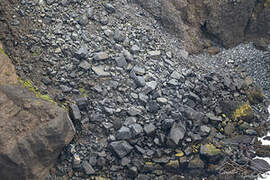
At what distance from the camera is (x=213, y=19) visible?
11.3 meters

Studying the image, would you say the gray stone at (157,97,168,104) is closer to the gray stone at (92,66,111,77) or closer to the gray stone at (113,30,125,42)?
the gray stone at (92,66,111,77)

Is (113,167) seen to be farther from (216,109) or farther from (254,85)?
(254,85)

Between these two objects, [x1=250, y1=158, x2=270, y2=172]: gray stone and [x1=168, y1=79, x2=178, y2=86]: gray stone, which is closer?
[x1=250, y1=158, x2=270, y2=172]: gray stone

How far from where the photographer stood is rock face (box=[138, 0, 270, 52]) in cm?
1097

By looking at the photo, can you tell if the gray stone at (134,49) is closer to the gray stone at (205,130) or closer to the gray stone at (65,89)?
the gray stone at (65,89)

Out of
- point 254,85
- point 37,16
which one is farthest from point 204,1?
point 37,16

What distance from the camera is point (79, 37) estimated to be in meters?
9.30

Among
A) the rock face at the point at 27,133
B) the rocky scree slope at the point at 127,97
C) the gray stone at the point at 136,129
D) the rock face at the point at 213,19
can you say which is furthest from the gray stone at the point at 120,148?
the rock face at the point at 213,19

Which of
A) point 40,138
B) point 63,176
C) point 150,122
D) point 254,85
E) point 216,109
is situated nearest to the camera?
point 40,138

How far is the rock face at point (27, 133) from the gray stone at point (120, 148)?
132 cm

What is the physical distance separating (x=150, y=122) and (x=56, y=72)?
9.89ft

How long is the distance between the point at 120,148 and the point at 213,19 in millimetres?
6140

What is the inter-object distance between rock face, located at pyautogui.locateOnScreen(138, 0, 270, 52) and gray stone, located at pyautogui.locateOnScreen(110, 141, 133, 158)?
456cm

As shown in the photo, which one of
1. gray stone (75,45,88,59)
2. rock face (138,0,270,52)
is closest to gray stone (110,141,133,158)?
gray stone (75,45,88,59)
